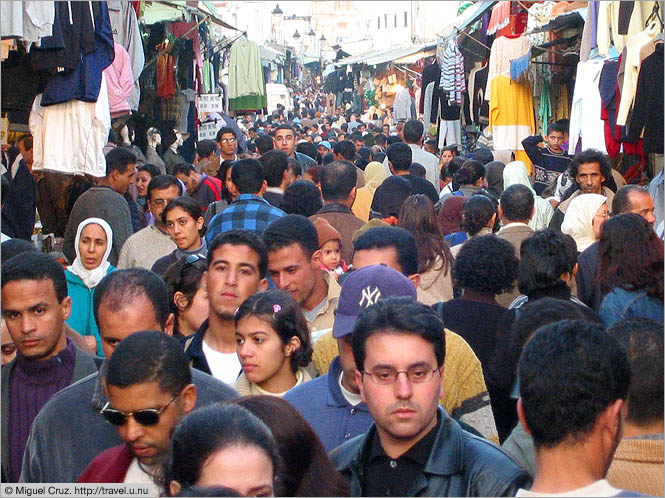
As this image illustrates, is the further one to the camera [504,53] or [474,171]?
[504,53]

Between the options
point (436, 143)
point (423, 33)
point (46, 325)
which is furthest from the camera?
point (423, 33)

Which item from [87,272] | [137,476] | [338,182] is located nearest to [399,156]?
[338,182]

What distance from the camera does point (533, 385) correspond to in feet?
8.16

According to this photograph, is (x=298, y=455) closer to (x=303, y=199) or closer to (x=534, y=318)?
(x=534, y=318)

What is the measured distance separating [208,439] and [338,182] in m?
4.86

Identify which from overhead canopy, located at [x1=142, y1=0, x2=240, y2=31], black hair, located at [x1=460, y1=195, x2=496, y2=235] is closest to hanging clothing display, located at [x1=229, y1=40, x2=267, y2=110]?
overhead canopy, located at [x1=142, y1=0, x2=240, y2=31]

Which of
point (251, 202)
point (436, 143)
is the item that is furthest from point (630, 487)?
point (436, 143)

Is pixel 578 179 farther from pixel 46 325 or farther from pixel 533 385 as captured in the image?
pixel 533 385

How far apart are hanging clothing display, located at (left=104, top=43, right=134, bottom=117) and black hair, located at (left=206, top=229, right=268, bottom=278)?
12.2 ft

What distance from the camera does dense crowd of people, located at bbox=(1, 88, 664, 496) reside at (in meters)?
2.49

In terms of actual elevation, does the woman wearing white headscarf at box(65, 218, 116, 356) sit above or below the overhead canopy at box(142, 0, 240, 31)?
below

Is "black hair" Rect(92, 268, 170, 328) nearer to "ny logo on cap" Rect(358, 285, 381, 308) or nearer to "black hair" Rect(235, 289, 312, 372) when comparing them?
"black hair" Rect(235, 289, 312, 372)

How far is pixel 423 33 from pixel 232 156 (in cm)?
3461

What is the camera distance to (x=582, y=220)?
6660 millimetres
